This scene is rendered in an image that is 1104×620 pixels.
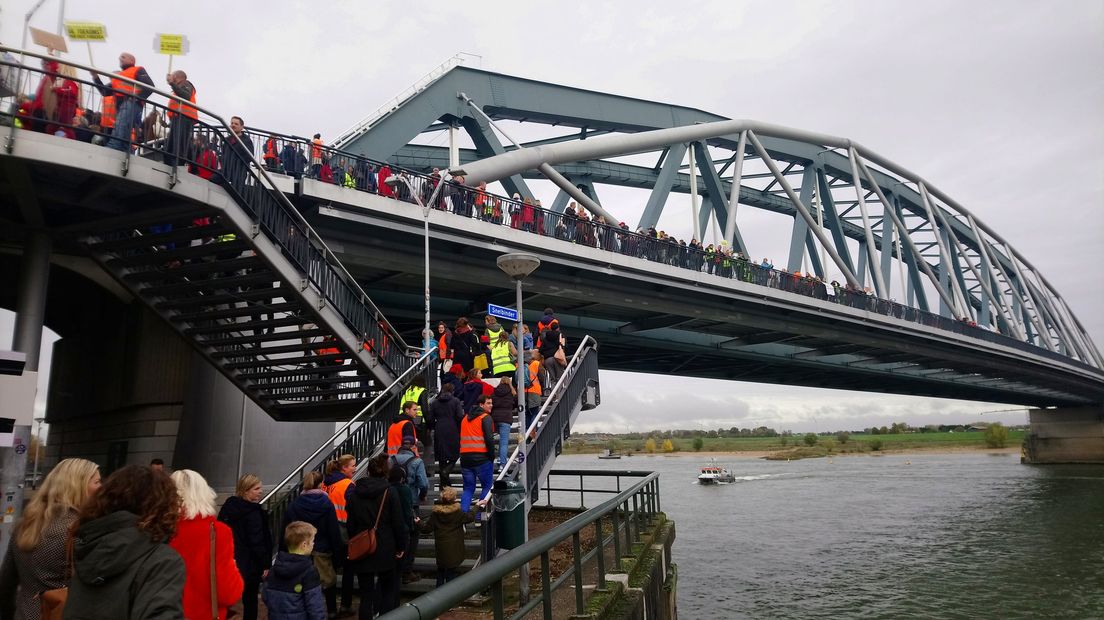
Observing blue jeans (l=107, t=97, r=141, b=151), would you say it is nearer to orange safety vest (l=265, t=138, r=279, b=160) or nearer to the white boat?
orange safety vest (l=265, t=138, r=279, b=160)

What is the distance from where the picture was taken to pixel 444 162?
3259 cm

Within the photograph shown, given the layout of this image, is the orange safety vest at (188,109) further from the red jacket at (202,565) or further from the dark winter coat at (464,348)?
the red jacket at (202,565)

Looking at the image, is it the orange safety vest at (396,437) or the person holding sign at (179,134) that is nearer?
the orange safety vest at (396,437)

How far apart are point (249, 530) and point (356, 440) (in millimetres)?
4670

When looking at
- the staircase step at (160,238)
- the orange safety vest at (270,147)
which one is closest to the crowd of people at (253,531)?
the staircase step at (160,238)

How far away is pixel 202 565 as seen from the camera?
3.56m

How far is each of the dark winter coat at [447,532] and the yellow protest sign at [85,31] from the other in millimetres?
8719

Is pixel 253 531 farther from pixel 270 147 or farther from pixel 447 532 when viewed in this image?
pixel 270 147

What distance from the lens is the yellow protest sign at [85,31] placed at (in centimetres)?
1066

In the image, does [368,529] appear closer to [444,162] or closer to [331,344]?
[331,344]

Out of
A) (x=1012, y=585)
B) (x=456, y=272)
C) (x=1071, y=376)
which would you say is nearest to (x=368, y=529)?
(x=456, y=272)

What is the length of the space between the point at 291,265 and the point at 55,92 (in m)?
3.59

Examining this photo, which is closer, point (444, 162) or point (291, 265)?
point (291, 265)

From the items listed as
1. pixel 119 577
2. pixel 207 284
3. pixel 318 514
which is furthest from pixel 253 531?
pixel 207 284
